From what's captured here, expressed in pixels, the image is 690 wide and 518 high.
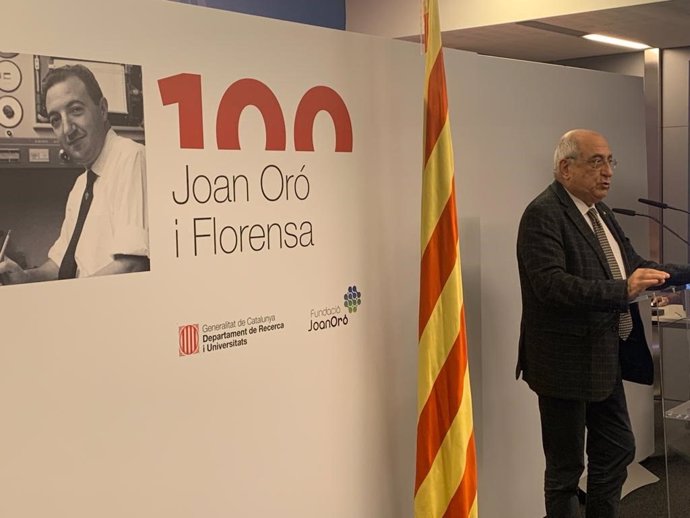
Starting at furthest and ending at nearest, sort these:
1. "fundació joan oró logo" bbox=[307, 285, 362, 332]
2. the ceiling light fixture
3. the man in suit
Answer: the ceiling light fixture, the man in suit, "fundació joan oró logo" bbox=[307, 285, 362, 332]

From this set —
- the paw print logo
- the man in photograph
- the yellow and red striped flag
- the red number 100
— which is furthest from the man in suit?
the man in photograph

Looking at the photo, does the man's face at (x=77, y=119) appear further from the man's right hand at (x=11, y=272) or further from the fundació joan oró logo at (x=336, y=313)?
the fundació joan oró logo at (x=336, y=313)

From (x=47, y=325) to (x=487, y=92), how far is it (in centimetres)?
222

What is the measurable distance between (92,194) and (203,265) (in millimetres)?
411

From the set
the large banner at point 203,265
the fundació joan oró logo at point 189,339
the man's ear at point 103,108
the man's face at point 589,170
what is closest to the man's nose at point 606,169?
the man's face at point 589,170

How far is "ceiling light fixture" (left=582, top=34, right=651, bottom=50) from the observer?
4957 millimetres

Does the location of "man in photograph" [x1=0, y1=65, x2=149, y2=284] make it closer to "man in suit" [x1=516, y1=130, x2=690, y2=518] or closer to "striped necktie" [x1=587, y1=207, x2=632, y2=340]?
"man in suit" [x1=516, y1=130, x2=690, y2=518]

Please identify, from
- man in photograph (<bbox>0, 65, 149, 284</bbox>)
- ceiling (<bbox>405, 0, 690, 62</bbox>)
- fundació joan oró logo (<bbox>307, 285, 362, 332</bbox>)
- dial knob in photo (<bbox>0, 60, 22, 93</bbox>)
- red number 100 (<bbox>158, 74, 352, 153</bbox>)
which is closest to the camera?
dial knob in photo (<bbox>0, 60, 22, 93</bbox>)

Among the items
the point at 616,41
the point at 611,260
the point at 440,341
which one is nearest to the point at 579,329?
the point at 611,260

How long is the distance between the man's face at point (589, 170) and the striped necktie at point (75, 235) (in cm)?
189

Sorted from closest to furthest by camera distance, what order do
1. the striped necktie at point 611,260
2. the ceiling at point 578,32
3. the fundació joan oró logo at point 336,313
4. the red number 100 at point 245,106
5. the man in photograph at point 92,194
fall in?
1. the man in photograph at point 92,194
2. the red number 100 at point 245,106
3. the fundació joan oró logo at point 336,313
4. the striped necktie at point 611,260
5. the ceiling at point 578,32

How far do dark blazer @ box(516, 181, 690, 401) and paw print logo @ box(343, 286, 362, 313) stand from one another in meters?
0.64

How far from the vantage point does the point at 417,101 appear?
10.9 feet

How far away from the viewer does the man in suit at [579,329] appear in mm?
3268
